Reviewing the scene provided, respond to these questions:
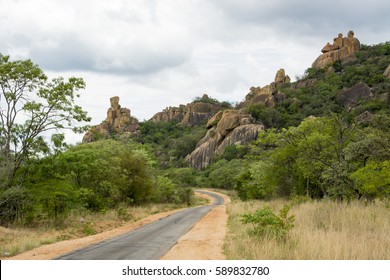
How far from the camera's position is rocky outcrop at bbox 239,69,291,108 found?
123 m

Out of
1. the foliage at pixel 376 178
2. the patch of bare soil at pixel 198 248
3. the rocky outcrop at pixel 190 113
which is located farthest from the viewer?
the rocky outcrop at pixel 190 113

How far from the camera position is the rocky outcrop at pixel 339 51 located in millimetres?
141125

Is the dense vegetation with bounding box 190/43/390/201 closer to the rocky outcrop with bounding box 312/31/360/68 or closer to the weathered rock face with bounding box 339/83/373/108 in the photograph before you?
the weathered rock face with bounding box 339/83/373/108

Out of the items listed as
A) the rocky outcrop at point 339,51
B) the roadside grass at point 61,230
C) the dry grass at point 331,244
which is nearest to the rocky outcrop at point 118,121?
the rocky outcrop at point 339,51

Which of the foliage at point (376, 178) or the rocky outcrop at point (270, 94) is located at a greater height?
the rocky outcrop at point (270, 94)

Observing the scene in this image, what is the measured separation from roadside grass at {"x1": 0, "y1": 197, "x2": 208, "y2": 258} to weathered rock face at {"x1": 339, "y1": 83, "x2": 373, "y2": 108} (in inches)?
3425

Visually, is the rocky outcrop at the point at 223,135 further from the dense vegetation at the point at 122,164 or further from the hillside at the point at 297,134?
the dense vegetation at the point at 122,164

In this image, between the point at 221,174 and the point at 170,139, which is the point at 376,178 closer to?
the point at 221,174

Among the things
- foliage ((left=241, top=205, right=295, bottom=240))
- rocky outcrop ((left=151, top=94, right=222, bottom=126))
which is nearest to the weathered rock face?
rocky outcrop ((left=151, top=94, right=222, bottom=126))

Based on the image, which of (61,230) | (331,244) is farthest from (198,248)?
(61,230)

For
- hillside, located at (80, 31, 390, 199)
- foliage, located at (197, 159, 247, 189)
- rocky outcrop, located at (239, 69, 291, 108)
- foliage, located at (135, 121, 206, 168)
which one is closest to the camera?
hillside, located at (80, 31, 390, 199)

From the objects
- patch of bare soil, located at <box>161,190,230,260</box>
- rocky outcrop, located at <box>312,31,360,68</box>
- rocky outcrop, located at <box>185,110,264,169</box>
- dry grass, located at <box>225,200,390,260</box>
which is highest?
rocky outcrop, located at <box>312,31,360,68</box>
